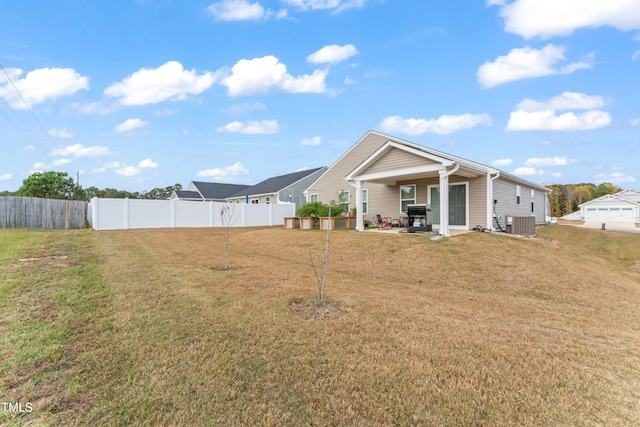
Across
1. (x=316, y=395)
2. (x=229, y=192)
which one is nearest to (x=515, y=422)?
(x=316, y=395)

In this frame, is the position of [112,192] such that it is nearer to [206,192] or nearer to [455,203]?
[206,192]

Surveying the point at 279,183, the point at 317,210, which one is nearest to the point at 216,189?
the point at 279,183

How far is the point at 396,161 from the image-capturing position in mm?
11781

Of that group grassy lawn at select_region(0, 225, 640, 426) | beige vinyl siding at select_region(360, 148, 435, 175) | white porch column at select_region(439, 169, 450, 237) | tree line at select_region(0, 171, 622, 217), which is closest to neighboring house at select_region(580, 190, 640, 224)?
tree line at select_region(0, 171, 622, 217)

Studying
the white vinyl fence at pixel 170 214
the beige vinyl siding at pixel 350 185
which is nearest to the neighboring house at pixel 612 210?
the beige vinyl siding at pixel 350 185

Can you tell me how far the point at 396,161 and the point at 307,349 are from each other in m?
9.99

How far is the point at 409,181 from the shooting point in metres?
14.0

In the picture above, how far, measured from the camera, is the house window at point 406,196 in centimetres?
1406

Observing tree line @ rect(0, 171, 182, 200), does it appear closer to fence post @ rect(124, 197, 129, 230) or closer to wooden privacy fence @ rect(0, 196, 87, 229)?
wooden privacy fence @ rect(0, 196, 87, 229)

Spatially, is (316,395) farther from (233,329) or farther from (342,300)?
(342,300)

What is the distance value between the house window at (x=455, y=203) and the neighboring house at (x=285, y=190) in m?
14.6

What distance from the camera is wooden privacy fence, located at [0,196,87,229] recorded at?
50.8 feet

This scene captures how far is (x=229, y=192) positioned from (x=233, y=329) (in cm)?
3560

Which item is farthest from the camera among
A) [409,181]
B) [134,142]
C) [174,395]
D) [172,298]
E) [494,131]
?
[134,142]
